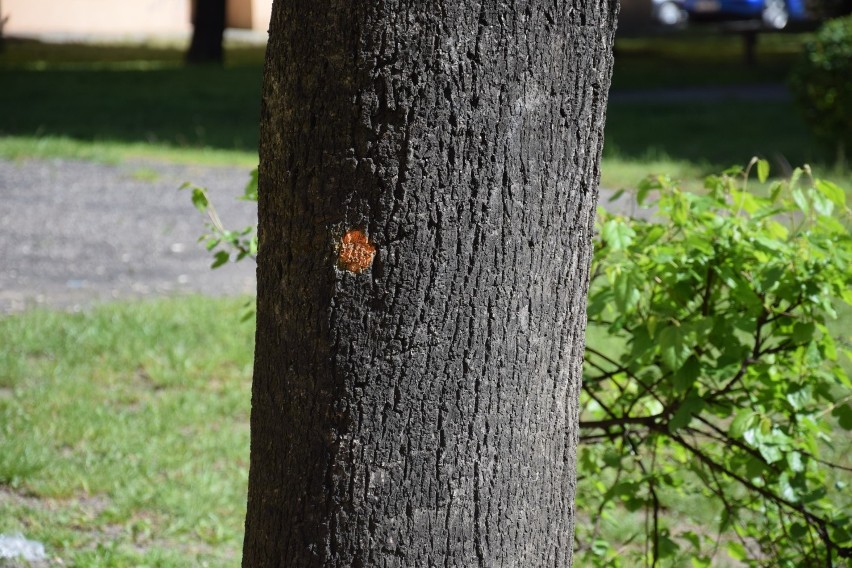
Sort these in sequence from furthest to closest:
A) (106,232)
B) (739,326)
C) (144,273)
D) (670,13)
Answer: (670,13) → (106,232) → (144,273) → (739,326)

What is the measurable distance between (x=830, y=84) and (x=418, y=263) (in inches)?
414

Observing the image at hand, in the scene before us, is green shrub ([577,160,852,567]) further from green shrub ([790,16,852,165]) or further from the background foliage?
green shrub ([790,16,852,165])

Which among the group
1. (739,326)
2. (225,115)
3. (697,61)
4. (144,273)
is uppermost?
(697,61)

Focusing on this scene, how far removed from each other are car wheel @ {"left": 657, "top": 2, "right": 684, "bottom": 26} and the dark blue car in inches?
52.1

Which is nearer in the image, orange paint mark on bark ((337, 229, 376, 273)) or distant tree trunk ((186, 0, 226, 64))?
orange paint mark on bark ((337, 229, 376, 273))

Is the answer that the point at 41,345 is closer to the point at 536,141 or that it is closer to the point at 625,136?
the point at 536,141

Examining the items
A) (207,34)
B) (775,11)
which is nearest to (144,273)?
(207,34)

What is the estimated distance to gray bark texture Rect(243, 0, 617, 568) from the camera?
169cm

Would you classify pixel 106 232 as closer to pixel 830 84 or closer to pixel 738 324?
pixel 738 324

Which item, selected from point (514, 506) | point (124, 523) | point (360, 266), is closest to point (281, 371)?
point (360, 266)

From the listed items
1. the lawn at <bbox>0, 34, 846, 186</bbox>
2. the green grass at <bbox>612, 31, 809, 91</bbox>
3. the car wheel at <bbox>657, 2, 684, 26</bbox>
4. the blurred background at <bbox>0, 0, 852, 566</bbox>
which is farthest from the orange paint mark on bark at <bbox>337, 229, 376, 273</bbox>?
the car wheel at <bbox>657, 2, 684, 26</bbox>

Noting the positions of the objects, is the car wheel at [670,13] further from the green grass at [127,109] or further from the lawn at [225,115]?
the green grass at [127,109]

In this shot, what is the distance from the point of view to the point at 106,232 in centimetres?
846

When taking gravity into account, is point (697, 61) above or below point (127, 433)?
above
